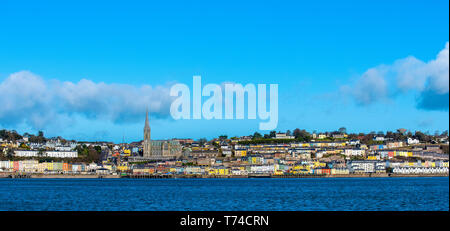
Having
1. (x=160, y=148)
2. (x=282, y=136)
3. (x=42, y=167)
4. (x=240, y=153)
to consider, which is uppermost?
(x=282, y=136)

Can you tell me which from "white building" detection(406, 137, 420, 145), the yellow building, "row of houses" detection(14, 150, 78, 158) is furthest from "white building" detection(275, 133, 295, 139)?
"row of houses" detection(14, 150, 78, 158)

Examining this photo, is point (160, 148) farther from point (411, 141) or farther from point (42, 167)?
point (411, 141)

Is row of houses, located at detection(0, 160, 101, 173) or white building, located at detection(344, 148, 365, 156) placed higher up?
white building, located at detection(344, 148, 365, 156)

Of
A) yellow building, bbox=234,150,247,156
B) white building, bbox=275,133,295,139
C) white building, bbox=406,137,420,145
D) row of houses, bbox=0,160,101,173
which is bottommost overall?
row of houses, bbox=0,160,101,173

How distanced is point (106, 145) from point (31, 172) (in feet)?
168

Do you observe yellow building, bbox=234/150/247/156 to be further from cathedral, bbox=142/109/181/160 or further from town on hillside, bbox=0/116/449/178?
cathedral, bbox=142/109/181/160

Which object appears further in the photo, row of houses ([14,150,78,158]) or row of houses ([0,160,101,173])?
row of houses ([14,150,78,158])

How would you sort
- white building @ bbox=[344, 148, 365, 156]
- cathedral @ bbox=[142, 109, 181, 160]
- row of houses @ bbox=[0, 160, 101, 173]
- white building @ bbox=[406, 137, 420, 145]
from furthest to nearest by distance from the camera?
white building @ bbox=[406, 137, 420, 145] < cathedral @ bbox=[142, 109, 181, 160] < white building @ bbox=[344, 148, 365, 156] < row of houses @ bbox=[0, 160, 101, 173]

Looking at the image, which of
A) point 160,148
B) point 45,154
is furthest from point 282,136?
point 45,154

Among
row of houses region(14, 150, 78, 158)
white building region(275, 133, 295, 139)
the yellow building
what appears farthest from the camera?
white building region(275, 133, 295, 139)

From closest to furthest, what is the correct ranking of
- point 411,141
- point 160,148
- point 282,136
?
1. point 160,148
2. point 411,141
3. point 282,136

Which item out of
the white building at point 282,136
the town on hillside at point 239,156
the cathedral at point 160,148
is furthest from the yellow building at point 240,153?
the white building at point 282,136
